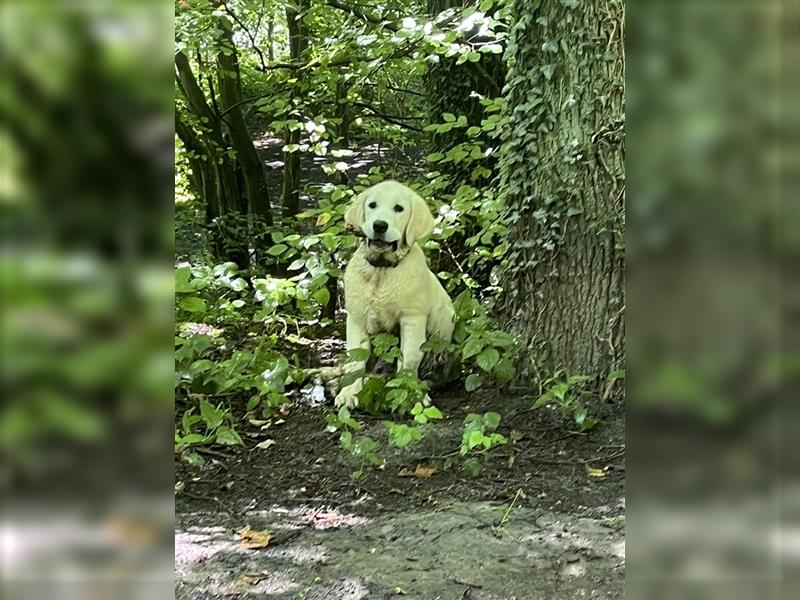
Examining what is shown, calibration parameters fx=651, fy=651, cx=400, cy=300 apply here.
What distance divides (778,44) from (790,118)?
0.23ft

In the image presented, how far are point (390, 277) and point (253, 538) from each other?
164cm

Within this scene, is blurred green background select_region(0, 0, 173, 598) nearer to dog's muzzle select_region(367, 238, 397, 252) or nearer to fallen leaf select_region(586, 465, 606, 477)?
fallen leaf select_region(586, 465, 606, 477)

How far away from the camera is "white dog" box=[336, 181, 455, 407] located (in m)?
3.27

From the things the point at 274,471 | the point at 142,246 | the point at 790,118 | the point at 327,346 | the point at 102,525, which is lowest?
the point at 274,471

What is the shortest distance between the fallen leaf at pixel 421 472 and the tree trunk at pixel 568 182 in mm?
910

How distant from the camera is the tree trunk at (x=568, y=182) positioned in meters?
2.98

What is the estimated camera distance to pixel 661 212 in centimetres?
66

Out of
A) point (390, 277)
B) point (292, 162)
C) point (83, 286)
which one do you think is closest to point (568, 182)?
point (390, 277)

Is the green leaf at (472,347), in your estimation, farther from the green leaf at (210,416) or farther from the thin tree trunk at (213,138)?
the thin tree trunk at (213,138)

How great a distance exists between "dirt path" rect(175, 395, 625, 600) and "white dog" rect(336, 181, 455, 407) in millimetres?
514

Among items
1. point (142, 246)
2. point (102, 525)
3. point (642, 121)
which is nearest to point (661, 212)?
point (642, 121)

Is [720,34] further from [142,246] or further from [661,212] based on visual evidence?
[142,246]

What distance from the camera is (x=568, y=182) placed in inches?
122

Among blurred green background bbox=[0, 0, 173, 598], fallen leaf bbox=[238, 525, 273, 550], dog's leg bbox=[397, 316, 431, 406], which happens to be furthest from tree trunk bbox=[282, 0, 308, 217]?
blurred green background bbox=[0, 0, 173, 598]
